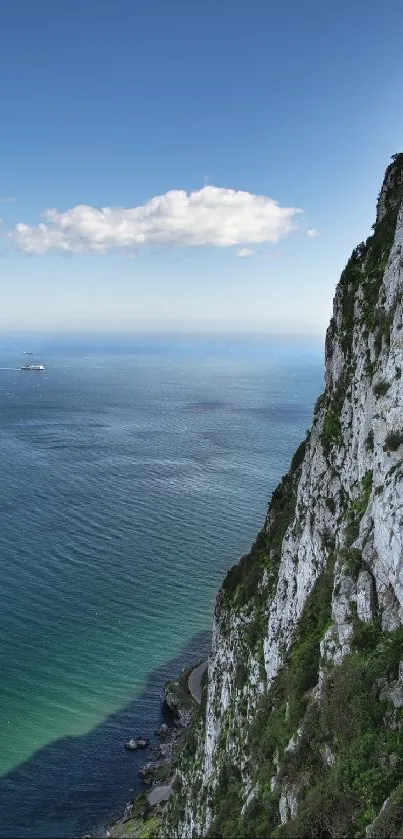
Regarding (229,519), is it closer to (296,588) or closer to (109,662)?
(109,662)

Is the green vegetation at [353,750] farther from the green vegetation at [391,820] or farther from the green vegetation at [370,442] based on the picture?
the green vegetation at [370,442]

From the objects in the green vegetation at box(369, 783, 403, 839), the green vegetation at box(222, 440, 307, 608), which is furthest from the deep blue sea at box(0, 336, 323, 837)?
the green vegetation at box(369, 783, 403, 839)

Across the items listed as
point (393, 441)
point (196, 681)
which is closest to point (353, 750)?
point (393, 441)

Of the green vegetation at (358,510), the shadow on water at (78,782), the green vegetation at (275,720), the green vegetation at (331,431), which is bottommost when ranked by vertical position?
the shadow on water at (78,782)

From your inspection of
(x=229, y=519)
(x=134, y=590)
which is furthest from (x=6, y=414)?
(x=134, y=590)

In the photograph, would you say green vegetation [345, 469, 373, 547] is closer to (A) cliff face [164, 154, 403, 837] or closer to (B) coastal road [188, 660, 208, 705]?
(A) cliff face [164, 154, 403, 837]

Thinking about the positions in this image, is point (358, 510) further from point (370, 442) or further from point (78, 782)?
point (78, 782)

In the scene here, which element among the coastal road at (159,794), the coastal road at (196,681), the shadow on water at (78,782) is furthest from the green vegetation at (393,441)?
the coastal road at (196,681)
